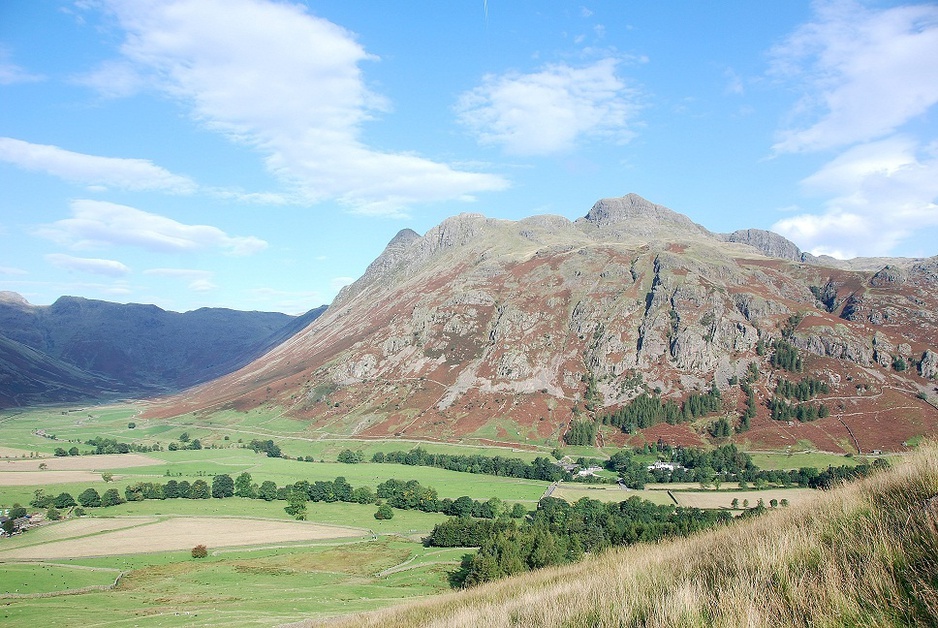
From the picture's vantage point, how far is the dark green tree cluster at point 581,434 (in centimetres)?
14738

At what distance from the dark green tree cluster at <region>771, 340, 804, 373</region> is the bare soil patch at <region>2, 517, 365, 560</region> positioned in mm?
140303

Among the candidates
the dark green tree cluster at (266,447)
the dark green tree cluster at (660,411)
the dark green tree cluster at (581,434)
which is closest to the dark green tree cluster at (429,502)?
the dark green tree cluster at (266,447)

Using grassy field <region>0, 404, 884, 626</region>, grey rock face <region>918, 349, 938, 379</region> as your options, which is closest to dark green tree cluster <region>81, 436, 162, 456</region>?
grassy field <region>0, 404, 884, 626</region>

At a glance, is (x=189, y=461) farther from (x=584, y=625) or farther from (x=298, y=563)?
(x=584, y=625)

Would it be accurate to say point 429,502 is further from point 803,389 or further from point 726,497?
point 803,389

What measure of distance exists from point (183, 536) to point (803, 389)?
15439 centimetres

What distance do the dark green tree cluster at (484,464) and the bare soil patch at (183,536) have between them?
48481mm

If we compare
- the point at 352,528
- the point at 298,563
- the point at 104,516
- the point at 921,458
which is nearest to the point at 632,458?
the point at 352,528

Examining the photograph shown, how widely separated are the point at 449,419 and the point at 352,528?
8801cm

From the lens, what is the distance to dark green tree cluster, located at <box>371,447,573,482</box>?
117812 millimetres

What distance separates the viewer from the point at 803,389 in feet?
480

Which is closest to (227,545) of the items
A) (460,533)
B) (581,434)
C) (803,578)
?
(460,533)

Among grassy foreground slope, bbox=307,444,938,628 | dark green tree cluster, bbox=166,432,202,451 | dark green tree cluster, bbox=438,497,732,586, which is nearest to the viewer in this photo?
grassy foreground slope, bbox=307,444,938,628

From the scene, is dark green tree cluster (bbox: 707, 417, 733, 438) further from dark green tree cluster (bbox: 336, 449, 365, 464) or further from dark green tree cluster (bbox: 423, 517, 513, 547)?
dark green tree cluster (bbox: 336, 449, 365, 464)
